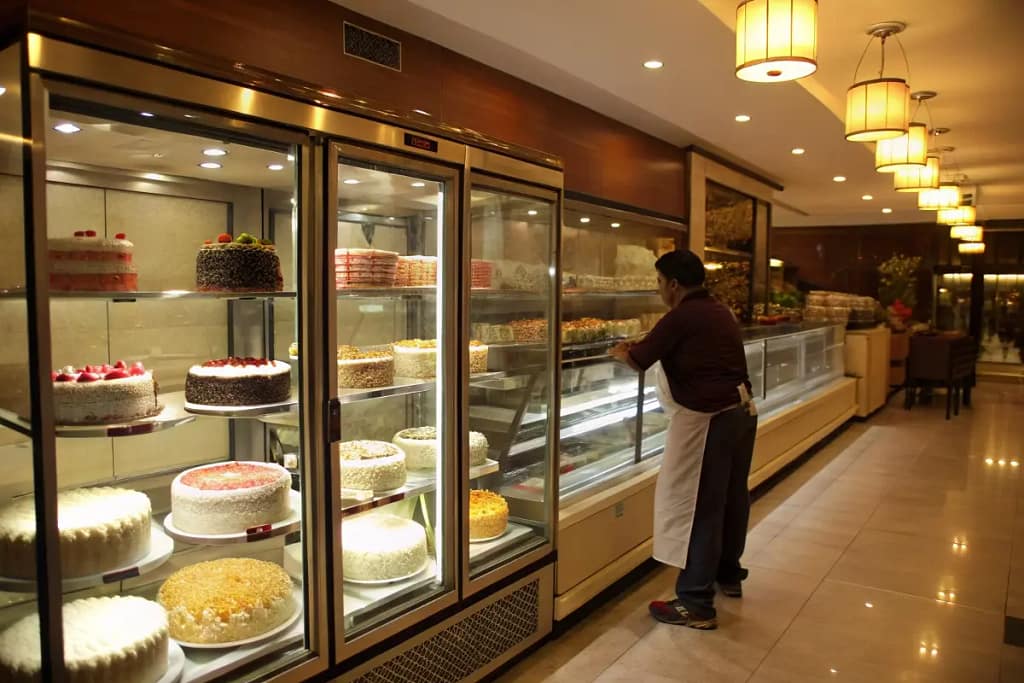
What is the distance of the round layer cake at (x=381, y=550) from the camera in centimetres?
277

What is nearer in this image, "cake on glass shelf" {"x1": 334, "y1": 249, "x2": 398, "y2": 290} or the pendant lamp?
"cake on glass shelf" {"x1": 334, "y1": 249, "x2": 398, "y2": 290}

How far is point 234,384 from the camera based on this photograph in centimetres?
224

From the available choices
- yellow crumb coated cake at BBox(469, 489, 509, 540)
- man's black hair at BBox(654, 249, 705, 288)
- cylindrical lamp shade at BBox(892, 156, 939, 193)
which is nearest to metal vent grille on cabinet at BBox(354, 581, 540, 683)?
yellow crumb coated cake at BBox(469, 489, 509, 540)

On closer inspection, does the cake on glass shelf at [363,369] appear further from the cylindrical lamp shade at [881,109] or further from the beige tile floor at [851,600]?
the cylindrical lamp shade at [881,109]

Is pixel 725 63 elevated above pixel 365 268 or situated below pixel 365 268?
above

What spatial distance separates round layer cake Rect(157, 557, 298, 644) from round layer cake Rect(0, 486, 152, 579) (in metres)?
0.27

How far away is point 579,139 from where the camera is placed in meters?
4.66

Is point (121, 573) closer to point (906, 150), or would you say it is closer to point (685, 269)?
point (685, 269)

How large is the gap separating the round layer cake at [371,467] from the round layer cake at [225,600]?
40 centimetres

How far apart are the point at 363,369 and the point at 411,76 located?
1461 millimetres

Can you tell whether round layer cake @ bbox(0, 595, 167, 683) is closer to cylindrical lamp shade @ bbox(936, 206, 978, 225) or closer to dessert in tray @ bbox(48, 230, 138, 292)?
dessert in tray @ bbox(48, 230, 138, 292)

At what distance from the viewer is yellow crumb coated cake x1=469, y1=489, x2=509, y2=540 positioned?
3.27m

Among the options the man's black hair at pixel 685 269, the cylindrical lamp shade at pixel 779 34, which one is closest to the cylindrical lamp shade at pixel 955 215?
the man's black hair at pixel 685 269

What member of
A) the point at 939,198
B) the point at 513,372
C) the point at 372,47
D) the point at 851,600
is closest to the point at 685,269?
the point at 513,372
